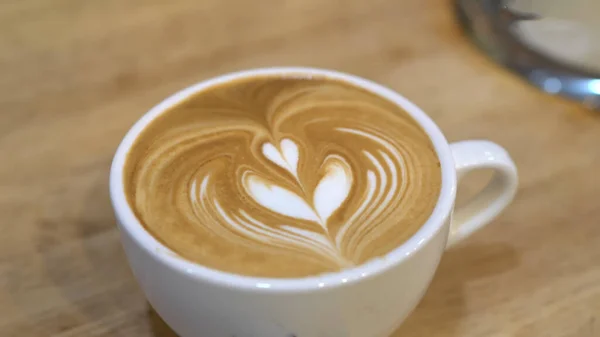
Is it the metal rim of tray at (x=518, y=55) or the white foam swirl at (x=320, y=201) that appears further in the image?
the metal rim of tray at (x=518, y=55)

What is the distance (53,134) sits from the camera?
666 millimetres

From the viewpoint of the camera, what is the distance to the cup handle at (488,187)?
0.47 m

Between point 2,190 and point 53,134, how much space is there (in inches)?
3.5

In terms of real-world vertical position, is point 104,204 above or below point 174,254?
below

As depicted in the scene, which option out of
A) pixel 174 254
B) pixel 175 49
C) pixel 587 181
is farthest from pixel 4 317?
pixel 587 181

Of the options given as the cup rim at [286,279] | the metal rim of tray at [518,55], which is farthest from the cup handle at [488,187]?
the metal rim of tray at [518,55]

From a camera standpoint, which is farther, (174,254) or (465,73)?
(465,73)

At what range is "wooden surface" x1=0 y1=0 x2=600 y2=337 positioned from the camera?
1.68ft

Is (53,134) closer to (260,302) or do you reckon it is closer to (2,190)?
(2,190)

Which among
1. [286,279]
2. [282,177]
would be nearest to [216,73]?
[282,177]

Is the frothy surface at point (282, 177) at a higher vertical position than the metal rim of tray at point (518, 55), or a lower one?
higher

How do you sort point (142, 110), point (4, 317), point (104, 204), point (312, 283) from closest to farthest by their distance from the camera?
1. point (312, 283)
2. point (4, 317)
3. point (104, 204)
4. point (142, 110)

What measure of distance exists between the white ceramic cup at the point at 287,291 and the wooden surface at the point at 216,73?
0.10 metres

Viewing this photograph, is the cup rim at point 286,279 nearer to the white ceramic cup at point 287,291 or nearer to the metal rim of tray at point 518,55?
the white ceramic cup at point 287,291
